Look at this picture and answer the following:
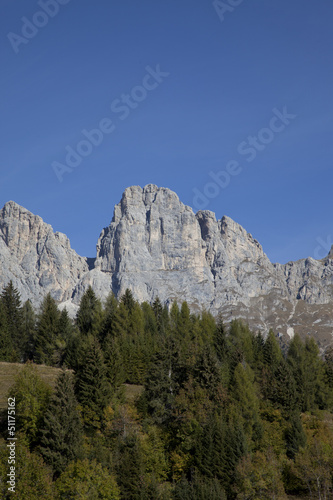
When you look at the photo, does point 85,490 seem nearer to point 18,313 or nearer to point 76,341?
point 76,341

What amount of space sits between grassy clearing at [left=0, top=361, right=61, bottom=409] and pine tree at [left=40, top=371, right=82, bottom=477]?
1061 cm

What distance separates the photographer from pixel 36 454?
183ft

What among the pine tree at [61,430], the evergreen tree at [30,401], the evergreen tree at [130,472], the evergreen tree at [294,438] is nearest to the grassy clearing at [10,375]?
the evergreen tree at [30,401]

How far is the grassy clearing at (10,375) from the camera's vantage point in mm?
72100

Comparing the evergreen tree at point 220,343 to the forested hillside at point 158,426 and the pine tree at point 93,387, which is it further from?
the pine tree at point 93,387

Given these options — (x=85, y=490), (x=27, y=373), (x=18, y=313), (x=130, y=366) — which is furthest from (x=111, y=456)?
(x=18, y=313)

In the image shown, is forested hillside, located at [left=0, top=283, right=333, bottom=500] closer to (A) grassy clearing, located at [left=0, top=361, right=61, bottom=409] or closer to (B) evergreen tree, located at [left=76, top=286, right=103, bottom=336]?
(A) grassy clearing, located at [left=0, top=361, right=61, bottom=409]

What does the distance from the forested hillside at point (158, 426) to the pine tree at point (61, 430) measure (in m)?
0.13

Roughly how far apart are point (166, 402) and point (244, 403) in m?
12.5

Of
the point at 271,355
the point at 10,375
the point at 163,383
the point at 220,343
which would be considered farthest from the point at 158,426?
the point at 271,355

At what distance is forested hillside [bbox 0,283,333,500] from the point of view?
55.3 metres

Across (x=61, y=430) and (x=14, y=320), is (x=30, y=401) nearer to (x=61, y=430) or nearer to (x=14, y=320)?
(x=61, y=430)

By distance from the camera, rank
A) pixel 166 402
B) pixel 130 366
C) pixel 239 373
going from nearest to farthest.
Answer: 1. pixel 166 402
2. pixel 239 373
3. pixel 130 366

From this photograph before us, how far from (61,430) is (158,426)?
58.1 feet
